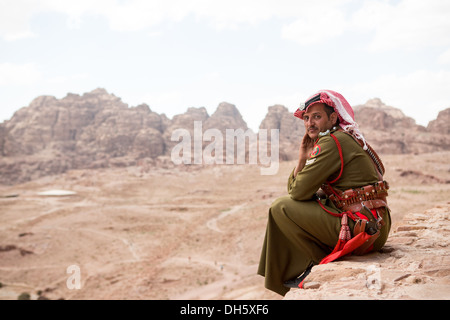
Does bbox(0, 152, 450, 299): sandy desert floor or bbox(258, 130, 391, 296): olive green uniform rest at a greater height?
bbox(258, 130, 391, 296): olive green uniform

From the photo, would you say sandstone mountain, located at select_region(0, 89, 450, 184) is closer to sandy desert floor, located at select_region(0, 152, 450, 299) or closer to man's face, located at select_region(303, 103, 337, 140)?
sandy desert floor, located at select_region(0, 152, 450, 299)

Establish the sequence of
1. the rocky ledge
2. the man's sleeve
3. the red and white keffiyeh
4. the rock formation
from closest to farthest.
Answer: the rocky ledge
the man's sleeve
the red and white keffiyeh
the rock formation

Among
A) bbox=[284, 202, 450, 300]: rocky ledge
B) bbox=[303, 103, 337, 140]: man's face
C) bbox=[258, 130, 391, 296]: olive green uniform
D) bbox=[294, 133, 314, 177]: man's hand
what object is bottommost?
bbox=[284, 202, 450, 300]: rocky ledge

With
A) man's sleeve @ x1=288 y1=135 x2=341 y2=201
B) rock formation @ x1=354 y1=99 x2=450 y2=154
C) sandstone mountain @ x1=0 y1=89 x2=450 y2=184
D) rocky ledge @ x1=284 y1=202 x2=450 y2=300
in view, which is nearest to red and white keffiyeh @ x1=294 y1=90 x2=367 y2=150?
man's sleeve @ x1=288 y1=135 x2=341 y2=201

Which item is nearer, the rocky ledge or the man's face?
the rocky ledge

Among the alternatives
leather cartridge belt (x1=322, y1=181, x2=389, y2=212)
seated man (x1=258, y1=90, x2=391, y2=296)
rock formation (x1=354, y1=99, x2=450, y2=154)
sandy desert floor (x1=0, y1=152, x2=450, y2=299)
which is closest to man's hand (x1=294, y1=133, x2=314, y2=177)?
seated man (x1=258, y1=90, x2=391, y2=296)

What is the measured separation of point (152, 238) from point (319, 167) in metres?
21.3

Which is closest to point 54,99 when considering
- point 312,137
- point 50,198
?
point 50,198

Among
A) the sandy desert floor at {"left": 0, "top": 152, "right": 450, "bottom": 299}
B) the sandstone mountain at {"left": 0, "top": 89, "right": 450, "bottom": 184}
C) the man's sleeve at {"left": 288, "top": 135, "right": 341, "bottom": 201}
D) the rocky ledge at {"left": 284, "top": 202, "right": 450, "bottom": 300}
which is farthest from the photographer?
the sandstone mountain at {"left": 0, "top": 89, "right": 450, "bottom": 184}

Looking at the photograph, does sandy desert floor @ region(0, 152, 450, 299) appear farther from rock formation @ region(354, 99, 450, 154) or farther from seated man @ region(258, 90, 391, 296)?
rock formation @ region(354, 99, 450, 154)

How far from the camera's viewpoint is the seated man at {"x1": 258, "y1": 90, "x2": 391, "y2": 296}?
3084 millimetres

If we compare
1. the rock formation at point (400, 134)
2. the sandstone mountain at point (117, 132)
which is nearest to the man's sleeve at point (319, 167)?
the rock formation at point (400, 134)
